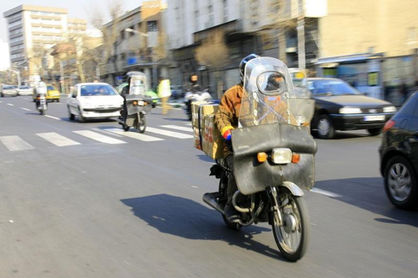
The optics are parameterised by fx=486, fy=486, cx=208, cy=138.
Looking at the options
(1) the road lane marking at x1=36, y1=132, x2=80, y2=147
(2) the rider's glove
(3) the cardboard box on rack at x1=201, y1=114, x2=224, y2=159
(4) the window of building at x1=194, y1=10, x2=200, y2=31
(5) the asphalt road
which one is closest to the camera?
(5) the asphalt road

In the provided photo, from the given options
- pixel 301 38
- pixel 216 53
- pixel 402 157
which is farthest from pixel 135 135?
pixel 216 53

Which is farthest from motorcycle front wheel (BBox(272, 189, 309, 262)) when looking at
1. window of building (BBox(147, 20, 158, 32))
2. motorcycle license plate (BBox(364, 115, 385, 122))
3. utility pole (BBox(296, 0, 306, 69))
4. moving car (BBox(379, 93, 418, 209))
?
window of building (BBox(147, 20, 158, 32))

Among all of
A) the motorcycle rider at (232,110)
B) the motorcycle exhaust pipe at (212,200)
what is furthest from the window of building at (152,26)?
the motorcycle rider at (232,110)

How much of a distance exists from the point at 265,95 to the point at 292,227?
115 cm

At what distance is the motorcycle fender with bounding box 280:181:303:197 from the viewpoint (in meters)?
3.96

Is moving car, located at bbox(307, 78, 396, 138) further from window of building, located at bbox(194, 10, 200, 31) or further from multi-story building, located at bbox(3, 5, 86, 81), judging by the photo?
multi-story building, located at bbox(3, 5, 86, 81)

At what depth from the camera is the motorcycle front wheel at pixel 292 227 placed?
12.9 ft

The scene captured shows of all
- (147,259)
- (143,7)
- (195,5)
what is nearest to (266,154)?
(147,259)

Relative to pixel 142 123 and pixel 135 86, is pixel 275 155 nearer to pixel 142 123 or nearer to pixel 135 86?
pixel 142 123

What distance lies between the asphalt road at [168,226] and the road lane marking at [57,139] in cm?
290

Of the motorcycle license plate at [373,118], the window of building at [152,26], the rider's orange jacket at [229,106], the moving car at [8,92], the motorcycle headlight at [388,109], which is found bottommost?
the motorcycle license plate at [373,118]

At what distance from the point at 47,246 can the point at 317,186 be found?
13.4 feet

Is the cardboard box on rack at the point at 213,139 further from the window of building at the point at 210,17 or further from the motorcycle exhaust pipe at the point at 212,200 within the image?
the window of building at the point at 210,17

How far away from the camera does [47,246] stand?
4.73 meters
